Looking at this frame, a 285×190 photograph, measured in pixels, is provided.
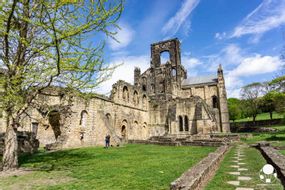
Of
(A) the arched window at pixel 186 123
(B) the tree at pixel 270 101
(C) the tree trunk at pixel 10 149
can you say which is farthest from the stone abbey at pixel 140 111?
(B) the tree at pixel 270 101

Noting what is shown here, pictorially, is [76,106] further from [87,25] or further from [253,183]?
[253,183]

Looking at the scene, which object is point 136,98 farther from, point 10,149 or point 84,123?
point 10,149

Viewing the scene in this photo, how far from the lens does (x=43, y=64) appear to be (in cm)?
717

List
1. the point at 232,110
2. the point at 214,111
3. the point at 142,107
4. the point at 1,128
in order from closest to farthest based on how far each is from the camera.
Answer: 1. the point at 1,128
2. the point at 142,107
3. the point at 214,111
4. the point at 232,110

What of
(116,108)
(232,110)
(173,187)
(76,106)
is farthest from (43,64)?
(232,110)

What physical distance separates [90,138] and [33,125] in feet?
19.2

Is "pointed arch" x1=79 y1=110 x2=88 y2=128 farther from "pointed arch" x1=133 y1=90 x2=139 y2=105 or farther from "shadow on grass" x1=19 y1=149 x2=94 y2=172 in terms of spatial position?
"pointed arch" x1=133 y1=90 x2=139 y2=105

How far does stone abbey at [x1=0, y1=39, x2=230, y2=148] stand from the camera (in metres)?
17.6

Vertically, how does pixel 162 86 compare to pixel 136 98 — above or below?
above

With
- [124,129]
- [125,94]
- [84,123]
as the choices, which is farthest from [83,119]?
[125,94]

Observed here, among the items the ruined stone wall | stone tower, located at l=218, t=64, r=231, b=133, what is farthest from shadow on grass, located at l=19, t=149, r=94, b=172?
stone tower, located at l=218, t=64, r=231, b=133

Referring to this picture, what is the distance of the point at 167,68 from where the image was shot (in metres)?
42.8

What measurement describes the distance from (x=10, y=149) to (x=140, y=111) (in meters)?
21.7

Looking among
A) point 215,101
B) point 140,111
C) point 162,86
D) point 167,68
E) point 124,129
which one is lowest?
point 124,129
